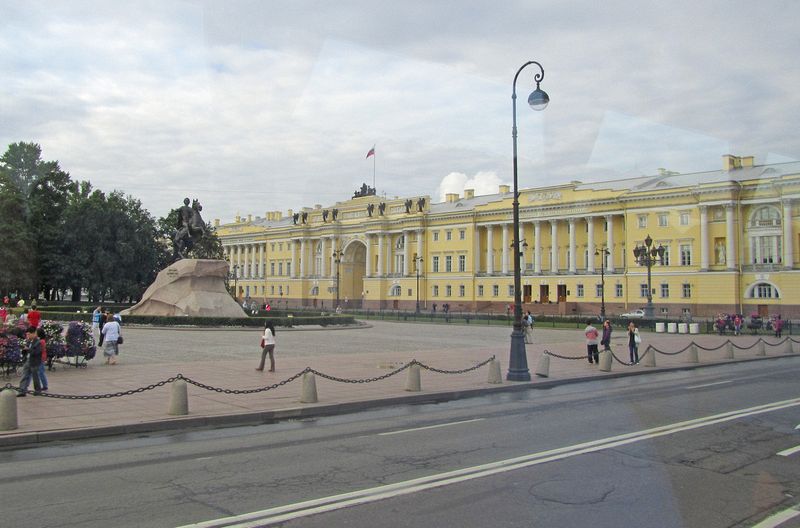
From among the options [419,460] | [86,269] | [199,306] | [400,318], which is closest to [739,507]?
[419,460]

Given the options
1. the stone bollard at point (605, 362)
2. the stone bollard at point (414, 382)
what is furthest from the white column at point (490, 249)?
the stone bollard at point (414, 382)

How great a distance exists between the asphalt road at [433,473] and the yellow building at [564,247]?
44.3 m

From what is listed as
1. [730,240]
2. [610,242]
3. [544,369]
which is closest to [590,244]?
[610,242]

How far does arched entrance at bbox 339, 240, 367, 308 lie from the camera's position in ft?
391

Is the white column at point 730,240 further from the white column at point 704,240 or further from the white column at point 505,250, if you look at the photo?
the white column at point 505,250

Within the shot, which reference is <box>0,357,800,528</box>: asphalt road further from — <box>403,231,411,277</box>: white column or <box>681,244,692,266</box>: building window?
<box>403,231,411,277</box>: white column

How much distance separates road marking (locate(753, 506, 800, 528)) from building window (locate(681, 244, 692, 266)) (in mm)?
77991

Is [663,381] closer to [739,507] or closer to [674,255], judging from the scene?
[739,507]

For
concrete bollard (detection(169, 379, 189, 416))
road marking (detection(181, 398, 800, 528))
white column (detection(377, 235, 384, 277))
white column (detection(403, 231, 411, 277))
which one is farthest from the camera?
white column (detection(377, 235, 384, 277))

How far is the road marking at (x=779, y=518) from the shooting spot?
260 inches

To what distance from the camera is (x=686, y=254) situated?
79500 millimetres

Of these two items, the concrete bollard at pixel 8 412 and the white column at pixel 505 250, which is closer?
the concrete bollard at pixel 8 412

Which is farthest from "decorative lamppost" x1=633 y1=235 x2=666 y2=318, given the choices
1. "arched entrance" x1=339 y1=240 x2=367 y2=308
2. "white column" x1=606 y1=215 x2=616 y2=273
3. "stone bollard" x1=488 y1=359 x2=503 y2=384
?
"arched entrance" x1=339 y1=240 x2=367 y2=308

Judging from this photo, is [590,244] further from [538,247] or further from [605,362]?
[605,362]
